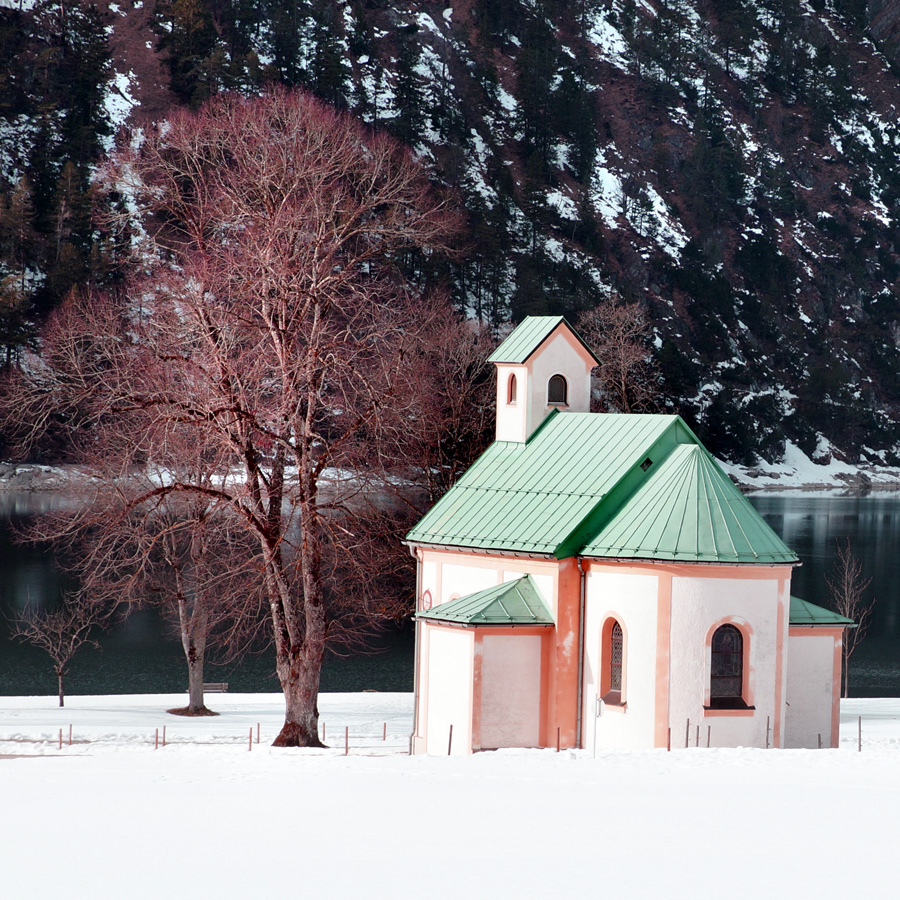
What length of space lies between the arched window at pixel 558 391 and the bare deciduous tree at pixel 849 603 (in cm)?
1300

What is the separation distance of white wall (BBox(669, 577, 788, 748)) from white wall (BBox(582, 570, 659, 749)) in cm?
43

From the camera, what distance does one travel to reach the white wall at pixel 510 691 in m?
26.5

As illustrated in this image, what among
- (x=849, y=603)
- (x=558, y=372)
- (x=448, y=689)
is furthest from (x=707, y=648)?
(x=849, y=603)

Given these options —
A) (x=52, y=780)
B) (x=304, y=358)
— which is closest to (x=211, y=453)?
(x=304, y=358)

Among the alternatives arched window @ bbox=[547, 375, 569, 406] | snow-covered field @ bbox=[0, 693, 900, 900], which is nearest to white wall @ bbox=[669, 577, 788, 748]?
snow-covered field @ bbox=[0, 693, 900, 900]

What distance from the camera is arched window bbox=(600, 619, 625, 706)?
86.8 feet

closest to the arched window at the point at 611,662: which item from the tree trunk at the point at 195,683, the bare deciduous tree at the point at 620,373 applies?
the tree trunk at the point at 195,683

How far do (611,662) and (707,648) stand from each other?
2.03m

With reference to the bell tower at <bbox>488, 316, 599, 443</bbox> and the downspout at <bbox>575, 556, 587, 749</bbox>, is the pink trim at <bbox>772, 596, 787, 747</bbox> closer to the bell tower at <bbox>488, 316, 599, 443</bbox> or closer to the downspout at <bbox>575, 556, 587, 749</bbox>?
the downspout at <bbox>575, 556, 587, 749</bbox>

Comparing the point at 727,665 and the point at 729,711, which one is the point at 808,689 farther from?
the point at 729,711

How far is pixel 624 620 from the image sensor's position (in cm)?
2608

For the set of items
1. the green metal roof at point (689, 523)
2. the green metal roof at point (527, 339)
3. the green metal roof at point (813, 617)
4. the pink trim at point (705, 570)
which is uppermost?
the green metal roof at point (527, 339)

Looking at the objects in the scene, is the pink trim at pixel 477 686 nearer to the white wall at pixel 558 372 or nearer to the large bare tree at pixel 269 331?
the large bare tree at pixel 269 331

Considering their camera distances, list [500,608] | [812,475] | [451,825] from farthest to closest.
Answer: [812,475] < [500,608] < [451,825]
